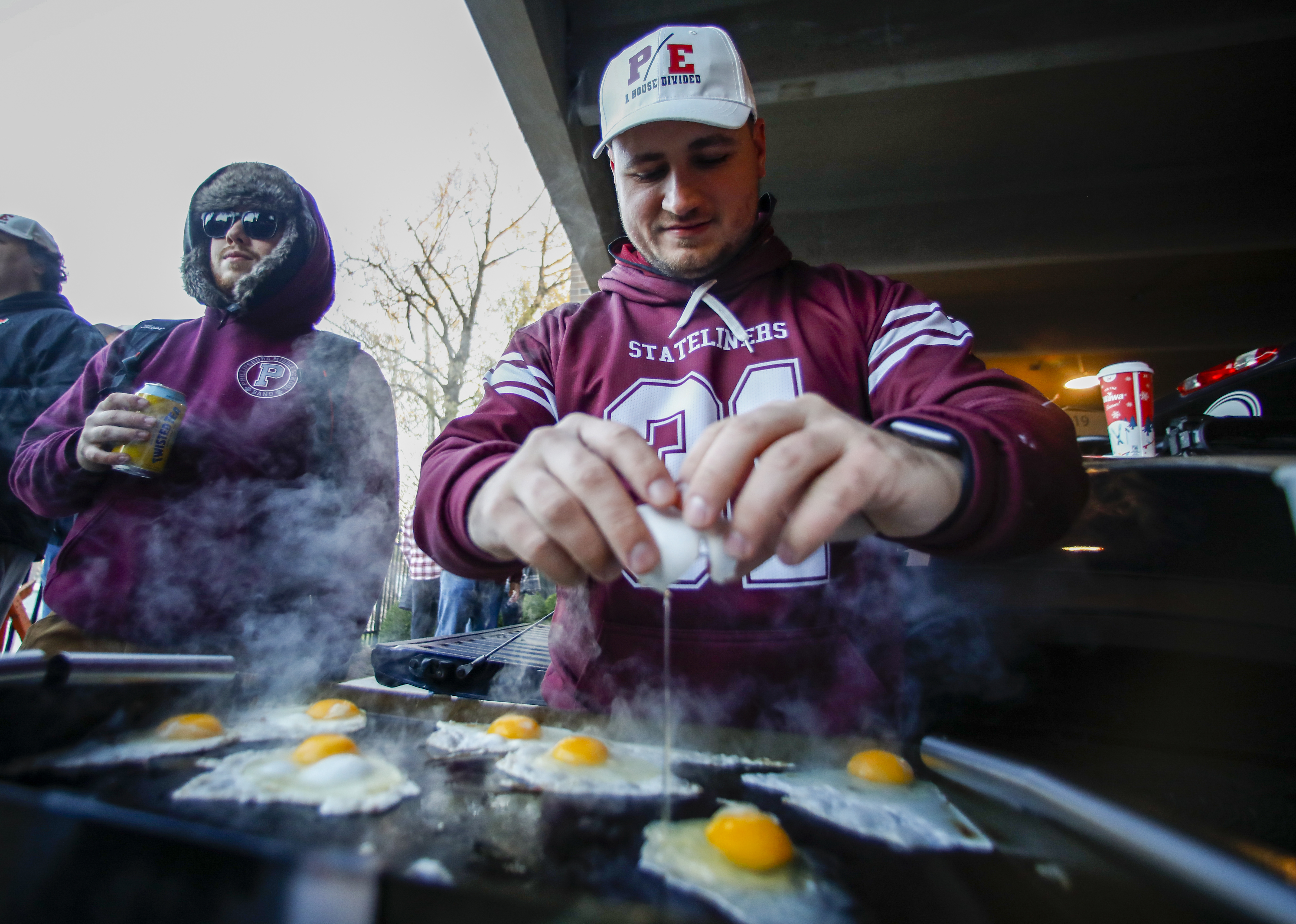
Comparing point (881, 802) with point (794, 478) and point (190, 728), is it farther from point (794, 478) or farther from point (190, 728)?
point (190, 728)

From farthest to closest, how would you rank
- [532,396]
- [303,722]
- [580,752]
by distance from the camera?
[532,396]
[303,722]
[580,752]

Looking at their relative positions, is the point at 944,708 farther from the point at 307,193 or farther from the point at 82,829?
the point at 307,193

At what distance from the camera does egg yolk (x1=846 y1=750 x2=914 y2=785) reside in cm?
113

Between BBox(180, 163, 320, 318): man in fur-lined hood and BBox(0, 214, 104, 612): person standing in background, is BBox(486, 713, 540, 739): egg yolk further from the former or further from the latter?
BBox(0, 214, 104, 612): person standing in background

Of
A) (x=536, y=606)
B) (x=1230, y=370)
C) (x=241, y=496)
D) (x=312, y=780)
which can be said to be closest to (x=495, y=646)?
(x=241, y=496)

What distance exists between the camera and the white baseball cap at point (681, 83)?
5.51 ft

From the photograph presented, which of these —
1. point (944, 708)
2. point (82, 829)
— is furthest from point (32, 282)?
point (944, 708)

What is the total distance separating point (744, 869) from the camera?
2.84 ft

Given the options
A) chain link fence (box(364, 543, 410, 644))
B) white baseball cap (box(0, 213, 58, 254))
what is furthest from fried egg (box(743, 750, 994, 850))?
chain link fence (box(364, 543, 410, 644))

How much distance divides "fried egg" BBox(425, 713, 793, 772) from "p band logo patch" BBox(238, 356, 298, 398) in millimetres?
1696

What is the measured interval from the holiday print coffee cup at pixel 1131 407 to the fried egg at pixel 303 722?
2650mm

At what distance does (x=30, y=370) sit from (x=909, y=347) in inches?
163

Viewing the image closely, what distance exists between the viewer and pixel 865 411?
5.72 feet

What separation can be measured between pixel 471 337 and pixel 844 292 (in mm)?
10574
